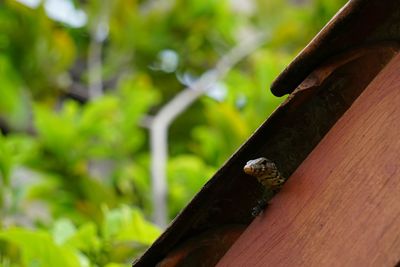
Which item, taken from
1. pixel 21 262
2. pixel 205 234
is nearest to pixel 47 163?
pixel 21 262

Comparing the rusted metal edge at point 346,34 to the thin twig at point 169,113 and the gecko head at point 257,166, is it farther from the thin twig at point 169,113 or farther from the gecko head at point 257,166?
the thin twig at point 169,113

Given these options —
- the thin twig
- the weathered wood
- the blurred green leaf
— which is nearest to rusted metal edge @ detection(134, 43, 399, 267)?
the weathered wood

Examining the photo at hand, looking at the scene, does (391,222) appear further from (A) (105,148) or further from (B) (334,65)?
(A) (105,148)

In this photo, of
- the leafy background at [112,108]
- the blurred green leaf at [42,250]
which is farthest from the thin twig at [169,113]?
the blurred green leaf at [42,250]

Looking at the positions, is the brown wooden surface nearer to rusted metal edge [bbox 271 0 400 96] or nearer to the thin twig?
rusted metal edge [bbox 271 0 400 96]

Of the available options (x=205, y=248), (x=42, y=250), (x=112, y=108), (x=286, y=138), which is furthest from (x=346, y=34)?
(x=112, y=108)

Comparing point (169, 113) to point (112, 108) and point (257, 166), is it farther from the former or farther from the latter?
point (257, 166)
